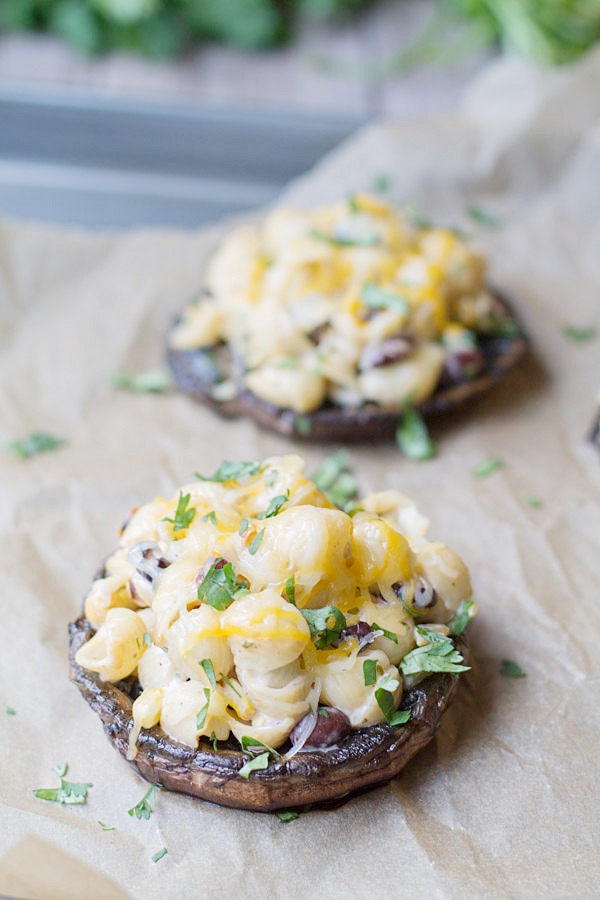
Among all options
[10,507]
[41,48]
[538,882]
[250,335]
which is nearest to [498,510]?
[250,335]

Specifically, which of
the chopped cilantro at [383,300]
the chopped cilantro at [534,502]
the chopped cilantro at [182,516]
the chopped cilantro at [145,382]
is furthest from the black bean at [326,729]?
the chopped cilantro at [145,382]

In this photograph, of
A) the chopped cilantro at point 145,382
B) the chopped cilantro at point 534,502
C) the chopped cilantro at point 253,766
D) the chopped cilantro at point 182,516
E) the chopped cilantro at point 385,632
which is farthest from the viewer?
the chopped cilantro at point 145,382

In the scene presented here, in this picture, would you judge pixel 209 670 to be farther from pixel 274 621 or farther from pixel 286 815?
pixel 286 815

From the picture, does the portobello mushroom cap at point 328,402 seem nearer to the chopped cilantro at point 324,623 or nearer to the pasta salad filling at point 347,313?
the pasta salad filling at point 347,313

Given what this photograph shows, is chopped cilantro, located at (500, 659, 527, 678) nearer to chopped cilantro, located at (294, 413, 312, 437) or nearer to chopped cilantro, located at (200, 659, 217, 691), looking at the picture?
chopped cilantro, located at (200, 659, 217, 691)

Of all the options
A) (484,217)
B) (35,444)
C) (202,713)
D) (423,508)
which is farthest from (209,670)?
(484,217)

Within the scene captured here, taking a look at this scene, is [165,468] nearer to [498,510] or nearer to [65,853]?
[498,510]

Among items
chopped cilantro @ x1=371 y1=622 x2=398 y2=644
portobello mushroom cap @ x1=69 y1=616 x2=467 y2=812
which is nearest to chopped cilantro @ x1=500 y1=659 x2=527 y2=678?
portobello mushroom cap @ x1=69 y1=616 x2=467 y2=812
